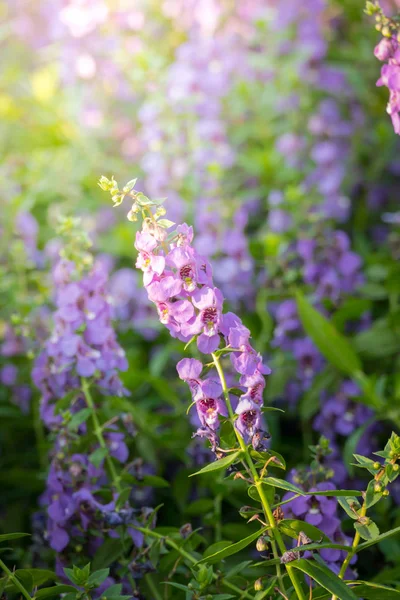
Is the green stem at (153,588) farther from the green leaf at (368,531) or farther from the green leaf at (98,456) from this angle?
the green leaf at (368,531)

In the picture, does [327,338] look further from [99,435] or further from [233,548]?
[233,548]

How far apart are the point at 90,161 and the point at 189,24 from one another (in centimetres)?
73

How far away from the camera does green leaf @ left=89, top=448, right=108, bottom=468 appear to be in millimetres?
1419

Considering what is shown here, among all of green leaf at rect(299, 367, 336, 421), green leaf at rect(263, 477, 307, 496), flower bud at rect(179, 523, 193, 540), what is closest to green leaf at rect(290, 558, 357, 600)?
green leaf at rect(263, 477, 307, 496)

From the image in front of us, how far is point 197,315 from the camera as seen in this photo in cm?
111

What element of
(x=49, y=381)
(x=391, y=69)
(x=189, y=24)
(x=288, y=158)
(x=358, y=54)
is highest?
(x=189, y=24)

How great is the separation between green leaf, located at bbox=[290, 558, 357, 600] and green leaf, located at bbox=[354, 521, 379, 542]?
0.07m

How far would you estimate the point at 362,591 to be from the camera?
112 centimetres

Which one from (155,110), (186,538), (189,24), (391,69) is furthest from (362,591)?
(189,24)

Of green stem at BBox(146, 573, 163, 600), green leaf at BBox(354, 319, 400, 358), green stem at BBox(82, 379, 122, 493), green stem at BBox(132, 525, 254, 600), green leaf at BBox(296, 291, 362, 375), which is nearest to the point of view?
green stem at BBox(132, 525, 254, 600)

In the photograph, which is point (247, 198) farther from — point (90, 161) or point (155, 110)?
point (90, 161)

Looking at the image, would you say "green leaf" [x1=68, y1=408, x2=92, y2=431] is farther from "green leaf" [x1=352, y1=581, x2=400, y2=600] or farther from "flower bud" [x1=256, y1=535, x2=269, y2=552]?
"green leaf" [x1=352, y1=581, x2=400, y2=600]

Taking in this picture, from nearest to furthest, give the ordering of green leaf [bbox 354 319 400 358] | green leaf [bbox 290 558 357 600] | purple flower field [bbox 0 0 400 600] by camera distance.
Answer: green leaf [bbox 290 558 357 600] → purple flower field [bbox 0 0 400 600] → green leaf [bbox 354 319 400 358]

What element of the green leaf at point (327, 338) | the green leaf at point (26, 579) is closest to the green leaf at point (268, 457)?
the green leaf at point (26, 579)
